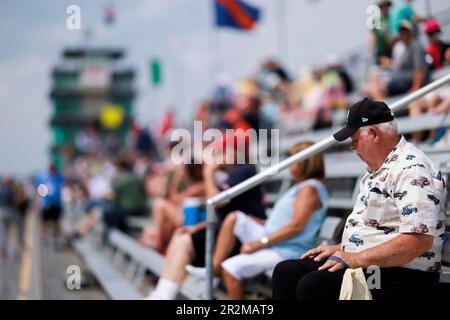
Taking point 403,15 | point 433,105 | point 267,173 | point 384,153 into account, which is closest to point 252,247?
point 267,173

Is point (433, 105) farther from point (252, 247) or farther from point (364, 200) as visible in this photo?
point (364, 200)

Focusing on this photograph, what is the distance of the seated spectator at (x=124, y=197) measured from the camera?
10.0 meters

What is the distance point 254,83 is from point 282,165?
9.96 metres

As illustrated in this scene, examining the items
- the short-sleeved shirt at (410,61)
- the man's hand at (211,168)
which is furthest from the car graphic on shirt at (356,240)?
the short-sleeved shirt at (410,61)

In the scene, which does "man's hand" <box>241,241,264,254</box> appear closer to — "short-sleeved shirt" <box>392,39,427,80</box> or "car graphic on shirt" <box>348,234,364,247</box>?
"car graphic on shirt" <box>348,234,364,247</box>

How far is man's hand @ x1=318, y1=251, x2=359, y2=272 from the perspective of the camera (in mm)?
3012

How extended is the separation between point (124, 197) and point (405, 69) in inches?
207

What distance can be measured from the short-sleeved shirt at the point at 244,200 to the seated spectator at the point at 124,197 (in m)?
5.21

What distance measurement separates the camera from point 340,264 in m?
3.04

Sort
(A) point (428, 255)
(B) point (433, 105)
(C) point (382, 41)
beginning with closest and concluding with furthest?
1. (A) point (428, 255)
2. (B) point (433, 105)
3. (C) point (382, 41)

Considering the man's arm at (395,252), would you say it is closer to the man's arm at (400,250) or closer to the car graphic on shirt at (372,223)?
the man's arm at (400,250)

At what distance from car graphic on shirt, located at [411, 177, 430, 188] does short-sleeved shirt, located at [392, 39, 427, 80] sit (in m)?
3.32
